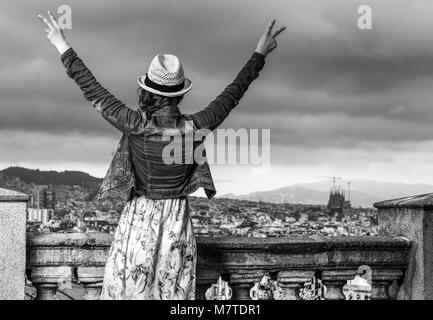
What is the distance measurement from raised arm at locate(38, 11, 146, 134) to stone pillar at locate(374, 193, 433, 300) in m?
2.76

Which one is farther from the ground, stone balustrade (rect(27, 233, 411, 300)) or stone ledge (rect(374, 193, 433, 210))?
stone ledge (rect(374, 193, 433, 210))

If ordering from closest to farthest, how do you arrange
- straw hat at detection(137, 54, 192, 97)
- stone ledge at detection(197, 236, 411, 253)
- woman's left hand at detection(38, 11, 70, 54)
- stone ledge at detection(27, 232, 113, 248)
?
straw hat at detection(137, 54, 192, 97), woman's left hand at detection(38, 11, 70, 54), stone ledge at detection(27, 232, 113, 248), stone ledge at detection(197, 236, 411, 253)

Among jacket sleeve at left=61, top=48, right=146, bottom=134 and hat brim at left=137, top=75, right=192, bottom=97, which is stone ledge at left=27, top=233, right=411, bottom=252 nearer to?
jacket sleeve at left=61, top=48, right=146, bottom=134

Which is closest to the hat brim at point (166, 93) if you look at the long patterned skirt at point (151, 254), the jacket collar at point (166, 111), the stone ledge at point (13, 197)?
the jacket collar at point (166, 111)

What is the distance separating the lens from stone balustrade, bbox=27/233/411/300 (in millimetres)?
6145

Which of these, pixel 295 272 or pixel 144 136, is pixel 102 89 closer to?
pixel 144 136

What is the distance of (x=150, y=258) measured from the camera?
17.5ft

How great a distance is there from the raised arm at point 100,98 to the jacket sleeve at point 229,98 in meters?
0.40

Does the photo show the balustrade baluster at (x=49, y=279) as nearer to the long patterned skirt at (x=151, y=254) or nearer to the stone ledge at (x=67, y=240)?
the stone ledge at (x=67, y=240)

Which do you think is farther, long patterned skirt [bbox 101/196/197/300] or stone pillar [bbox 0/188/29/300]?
stone pillar [bbox 0/188/29/300]

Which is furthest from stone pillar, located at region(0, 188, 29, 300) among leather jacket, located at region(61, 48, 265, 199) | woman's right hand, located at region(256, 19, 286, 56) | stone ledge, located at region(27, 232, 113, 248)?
woman's right hand, located at region(256, 19, 286, 56)

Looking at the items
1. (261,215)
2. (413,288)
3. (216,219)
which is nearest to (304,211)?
(261,215)

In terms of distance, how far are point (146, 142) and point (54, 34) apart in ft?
3.04

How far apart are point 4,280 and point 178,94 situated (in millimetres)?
1849
